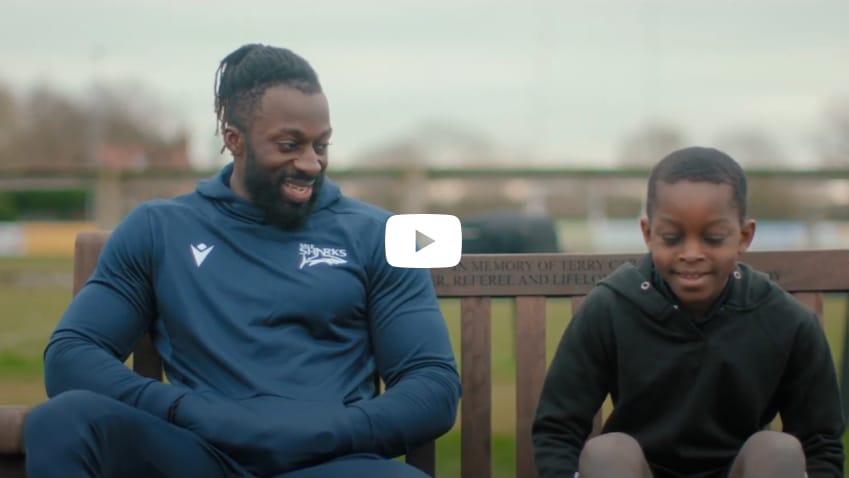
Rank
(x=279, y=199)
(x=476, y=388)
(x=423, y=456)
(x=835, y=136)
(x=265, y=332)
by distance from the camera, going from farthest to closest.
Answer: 1. (x=835, y=136)
2. (x=476, y=388)
3. (x=423, y=456)
4. (x=279, y=199)
5. (x=265, y=332)

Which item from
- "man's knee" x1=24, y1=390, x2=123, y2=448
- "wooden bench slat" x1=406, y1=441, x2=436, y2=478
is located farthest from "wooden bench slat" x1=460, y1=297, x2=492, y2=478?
"man's knee" x1=24, y1=390, x2=123, y2=448

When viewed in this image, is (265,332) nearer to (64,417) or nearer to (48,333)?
(64,417)

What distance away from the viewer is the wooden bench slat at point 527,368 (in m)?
3.23

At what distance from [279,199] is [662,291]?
0.90 m

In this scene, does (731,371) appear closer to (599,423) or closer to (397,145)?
(599,423)

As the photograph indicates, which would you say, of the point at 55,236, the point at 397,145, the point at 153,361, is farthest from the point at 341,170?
the point at 153,361

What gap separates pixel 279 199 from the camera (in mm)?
3031

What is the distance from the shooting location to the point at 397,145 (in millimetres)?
25125

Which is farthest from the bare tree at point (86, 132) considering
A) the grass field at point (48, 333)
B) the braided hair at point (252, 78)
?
the braided hair at point (252, 78)

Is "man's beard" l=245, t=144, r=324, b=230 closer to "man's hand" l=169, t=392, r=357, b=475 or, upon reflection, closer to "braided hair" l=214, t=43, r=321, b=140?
"braided hair" l=214, t=43, r=321, b=140

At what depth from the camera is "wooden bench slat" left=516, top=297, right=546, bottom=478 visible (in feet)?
10.6

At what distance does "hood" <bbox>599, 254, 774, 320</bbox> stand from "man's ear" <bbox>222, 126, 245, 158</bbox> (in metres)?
0.93

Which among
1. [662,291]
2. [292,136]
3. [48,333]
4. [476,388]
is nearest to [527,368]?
[476,388]

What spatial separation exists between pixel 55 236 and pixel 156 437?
3062 centimetres
